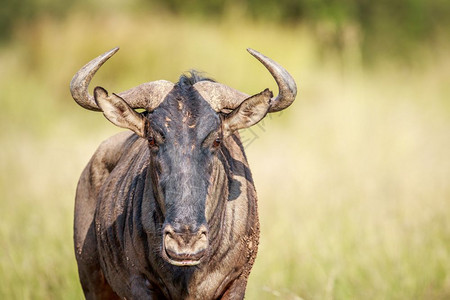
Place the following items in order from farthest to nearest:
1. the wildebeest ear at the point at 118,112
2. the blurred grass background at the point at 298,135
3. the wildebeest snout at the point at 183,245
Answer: the blurred grass background at the point at 298,135, the wildebeest ear at the point at 118,112, the wildebeest snout at the point at 183,245

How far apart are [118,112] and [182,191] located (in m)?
0.75

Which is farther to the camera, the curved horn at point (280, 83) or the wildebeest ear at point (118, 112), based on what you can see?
the curved horn at point (280, 83)

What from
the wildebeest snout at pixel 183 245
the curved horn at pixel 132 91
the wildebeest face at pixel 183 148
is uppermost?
the curved horn at pixel 132 91

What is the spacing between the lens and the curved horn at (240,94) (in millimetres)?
5000

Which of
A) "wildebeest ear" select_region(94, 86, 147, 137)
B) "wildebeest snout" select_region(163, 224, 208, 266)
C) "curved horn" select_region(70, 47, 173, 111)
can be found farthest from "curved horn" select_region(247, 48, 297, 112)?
"wildebeest snout" select_region(163, 224, 208, 266)

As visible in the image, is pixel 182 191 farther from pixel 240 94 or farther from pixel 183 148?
pixel 240 94

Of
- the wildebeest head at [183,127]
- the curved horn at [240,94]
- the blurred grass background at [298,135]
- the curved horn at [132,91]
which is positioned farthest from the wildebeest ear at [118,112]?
the blurred grass background at [298,135]

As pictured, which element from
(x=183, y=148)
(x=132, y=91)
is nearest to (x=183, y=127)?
(x=183, y=148)

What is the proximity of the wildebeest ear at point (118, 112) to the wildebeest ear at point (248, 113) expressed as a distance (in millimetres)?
543

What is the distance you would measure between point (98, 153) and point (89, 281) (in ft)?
3.47

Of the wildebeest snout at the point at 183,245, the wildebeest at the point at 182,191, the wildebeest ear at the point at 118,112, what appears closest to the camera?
the wildebeest snout at the point at 183,245

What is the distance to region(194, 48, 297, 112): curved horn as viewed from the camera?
16.4 feet

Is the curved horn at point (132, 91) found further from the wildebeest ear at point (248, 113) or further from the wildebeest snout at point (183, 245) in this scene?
the wildebeest snout at point (183, 245)

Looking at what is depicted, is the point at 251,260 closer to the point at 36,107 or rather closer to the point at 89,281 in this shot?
the point at 89,281
